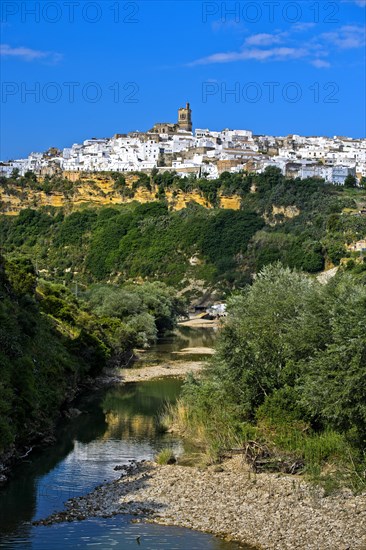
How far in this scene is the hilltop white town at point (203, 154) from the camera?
136m

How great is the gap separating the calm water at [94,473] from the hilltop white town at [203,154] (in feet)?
319

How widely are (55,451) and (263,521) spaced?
1045cm

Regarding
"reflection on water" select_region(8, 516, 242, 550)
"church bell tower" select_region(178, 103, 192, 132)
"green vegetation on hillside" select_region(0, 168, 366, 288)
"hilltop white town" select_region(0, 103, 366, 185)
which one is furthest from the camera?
"church bell tower" select_region(178, 103, 192, 132)

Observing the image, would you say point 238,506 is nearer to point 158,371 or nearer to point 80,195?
point 158,371

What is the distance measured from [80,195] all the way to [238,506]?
121528mm

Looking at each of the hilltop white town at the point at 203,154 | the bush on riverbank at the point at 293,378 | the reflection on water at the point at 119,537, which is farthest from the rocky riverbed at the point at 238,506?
the hilltop white town at the point at 203,154

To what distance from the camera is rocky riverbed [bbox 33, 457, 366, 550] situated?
17.8 m

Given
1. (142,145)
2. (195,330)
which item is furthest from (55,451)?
(142,145)

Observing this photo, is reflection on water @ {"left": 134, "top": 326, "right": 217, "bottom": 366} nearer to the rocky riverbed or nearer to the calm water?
the calm water

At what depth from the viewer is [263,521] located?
1875 centimetres

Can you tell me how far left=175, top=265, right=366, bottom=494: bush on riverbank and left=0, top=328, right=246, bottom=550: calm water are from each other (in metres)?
2.68

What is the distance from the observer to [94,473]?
79.3ft

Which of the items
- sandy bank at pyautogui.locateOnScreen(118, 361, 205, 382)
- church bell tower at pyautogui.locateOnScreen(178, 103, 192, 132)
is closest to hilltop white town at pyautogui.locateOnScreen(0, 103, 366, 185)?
church bell tower at pyautogui.locateOnScreen(178, 103, 192, 132)

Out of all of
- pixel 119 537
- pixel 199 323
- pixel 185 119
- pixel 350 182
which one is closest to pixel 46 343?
pixel 119 537
